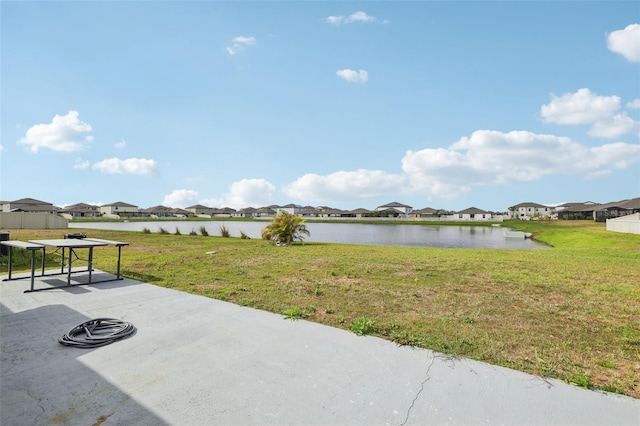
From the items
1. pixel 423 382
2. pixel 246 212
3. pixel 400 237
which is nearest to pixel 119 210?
pixel 246 212

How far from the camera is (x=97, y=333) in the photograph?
3988mm

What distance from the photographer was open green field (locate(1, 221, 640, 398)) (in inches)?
137

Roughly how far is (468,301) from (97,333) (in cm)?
547

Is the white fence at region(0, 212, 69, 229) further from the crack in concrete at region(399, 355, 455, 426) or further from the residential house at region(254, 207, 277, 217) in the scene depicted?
the residential house at region(254, 207, 277, 217)

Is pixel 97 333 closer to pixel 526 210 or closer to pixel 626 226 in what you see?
pixel 626 226

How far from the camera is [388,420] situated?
2.35 m

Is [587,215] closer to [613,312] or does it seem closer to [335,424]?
[613,312]

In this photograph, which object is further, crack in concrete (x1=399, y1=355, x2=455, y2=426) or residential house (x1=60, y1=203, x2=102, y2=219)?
residential house (x1=60, y1=203, x2=102, y2=219)

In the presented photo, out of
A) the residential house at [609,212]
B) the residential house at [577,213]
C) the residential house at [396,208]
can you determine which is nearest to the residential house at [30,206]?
the residential house at [396,208]

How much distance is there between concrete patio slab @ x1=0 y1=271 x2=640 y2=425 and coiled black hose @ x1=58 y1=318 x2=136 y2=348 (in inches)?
3.8

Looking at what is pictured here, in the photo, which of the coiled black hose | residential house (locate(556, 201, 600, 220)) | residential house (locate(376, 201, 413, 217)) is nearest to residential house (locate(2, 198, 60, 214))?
the coiled black hose

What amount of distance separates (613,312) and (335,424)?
524cm

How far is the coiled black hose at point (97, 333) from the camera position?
3617 mm

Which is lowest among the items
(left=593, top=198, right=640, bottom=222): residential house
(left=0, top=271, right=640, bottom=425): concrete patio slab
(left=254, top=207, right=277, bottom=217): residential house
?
(left=0, top=271, right=640, bottom=425): concrete patio slab
